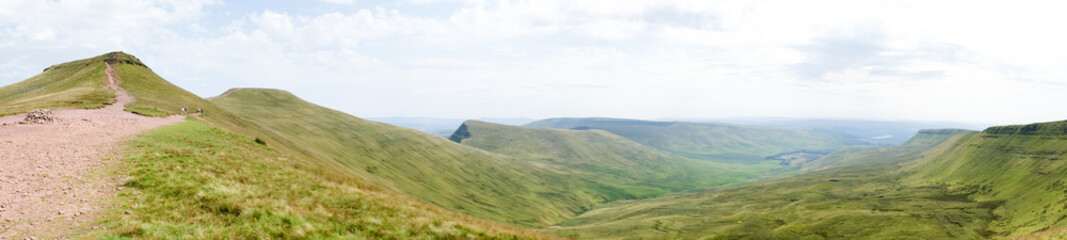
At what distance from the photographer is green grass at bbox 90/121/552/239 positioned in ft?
88.4

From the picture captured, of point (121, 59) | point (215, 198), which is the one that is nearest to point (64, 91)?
point (121, 59)

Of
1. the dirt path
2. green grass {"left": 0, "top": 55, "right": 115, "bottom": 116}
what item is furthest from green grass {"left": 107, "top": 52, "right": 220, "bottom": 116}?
the dirt path

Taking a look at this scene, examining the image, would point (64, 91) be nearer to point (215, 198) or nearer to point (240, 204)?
point (215, 198)

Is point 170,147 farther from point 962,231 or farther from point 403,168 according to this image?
point 962,231

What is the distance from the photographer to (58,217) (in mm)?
24438

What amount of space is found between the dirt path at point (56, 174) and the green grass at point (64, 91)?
20277mm

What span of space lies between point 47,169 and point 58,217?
13456mm

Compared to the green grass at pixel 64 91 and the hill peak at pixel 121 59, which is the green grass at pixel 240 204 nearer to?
the green grass at pixel 64 91

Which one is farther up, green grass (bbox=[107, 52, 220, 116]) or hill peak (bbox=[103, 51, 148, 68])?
hill peak (bbox=[103, 51, 148, 68])

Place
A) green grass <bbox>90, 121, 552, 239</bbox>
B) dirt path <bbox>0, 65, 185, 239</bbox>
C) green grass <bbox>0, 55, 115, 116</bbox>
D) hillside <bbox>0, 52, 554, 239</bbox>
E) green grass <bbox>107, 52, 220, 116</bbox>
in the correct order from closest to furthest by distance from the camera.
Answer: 1. dirt path <bbox>0, 65, 185, 239</bbox>
2. hillside <bbox>0, 52, 554, 239</bbox>
3. green grass <bbox>90, 121, 552, 239</bbox>
4. green grass <bbox>0, 55, 115, 116</bbox>
5. green grass <bbox>107, 52, 220, 116</bbox>

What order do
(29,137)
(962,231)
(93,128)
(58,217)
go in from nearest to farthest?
(58,217), (29,137), (93,128), (962,231)

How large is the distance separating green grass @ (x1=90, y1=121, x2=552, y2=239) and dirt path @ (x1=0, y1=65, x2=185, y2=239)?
148 centimetres

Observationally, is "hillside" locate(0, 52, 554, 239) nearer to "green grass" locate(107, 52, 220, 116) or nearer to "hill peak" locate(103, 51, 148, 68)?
"green grass" locate(107, 52, 220, 116)

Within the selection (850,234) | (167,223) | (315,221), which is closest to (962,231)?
(850,234)
